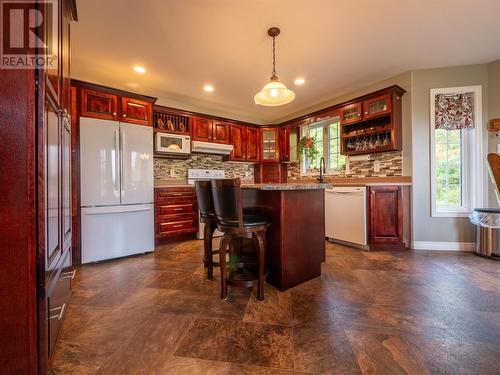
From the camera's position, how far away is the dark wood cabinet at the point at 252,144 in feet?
15.7

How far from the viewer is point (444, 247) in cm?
303

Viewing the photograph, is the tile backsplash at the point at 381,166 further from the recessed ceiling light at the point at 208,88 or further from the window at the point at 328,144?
the recessed ceiling light at the point at 208,88

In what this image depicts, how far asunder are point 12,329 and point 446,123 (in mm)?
4444

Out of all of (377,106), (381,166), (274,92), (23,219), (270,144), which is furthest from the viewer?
(270,144)

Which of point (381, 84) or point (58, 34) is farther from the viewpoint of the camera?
point (381, 84)

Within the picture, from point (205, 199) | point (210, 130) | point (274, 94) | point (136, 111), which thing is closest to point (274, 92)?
point (274, 94)

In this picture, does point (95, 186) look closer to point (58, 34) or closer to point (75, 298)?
point (75, 298)

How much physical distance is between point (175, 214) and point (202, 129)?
1668mm

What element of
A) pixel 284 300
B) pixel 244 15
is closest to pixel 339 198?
pixel 284 300

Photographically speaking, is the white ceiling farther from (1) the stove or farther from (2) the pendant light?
(1) the stove

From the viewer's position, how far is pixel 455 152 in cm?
307

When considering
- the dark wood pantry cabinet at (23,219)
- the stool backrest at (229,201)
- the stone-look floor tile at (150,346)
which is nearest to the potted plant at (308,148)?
the stool backrest at (229,201)

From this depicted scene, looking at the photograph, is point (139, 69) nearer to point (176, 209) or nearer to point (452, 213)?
point (176, 209)

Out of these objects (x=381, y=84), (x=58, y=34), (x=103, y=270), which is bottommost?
(x=103, y=270)
